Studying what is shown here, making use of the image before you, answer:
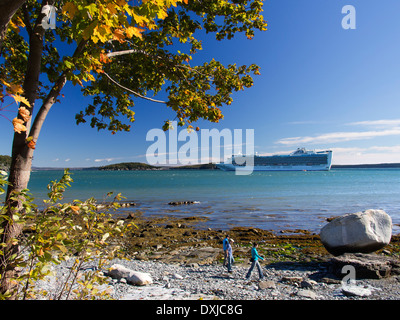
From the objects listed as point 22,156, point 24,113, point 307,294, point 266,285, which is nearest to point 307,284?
point 307,294

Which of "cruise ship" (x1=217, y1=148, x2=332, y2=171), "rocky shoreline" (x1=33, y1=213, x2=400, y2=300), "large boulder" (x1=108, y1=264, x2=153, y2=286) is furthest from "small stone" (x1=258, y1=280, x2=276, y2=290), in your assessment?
"cruise ship" (x1=217, y1=148, x2=332, y2=171)

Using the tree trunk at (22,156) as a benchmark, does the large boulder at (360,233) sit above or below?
below

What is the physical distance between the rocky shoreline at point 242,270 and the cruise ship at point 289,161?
155 meters

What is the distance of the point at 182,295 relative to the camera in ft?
25.2

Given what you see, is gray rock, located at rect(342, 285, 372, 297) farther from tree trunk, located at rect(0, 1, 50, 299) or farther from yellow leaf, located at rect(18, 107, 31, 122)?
yellow leaf, located at rect(18, 107, 31, 122)

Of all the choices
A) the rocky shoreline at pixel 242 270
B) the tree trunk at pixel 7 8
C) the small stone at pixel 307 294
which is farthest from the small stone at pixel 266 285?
the tree trunk at pixel 7 8

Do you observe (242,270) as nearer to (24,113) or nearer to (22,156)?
(22,156)

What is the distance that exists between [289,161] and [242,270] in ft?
553

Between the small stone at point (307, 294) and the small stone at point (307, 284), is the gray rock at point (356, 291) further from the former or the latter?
the small stone at point (307, 294)

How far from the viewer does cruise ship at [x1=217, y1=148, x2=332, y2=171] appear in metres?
166

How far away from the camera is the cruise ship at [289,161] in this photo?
543 ft

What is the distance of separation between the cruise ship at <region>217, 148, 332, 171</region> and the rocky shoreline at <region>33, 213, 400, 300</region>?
154614mm
